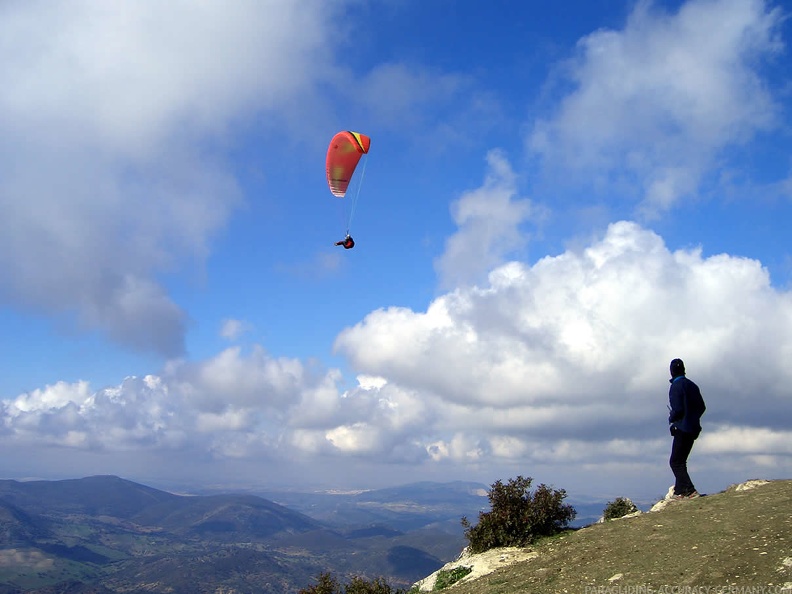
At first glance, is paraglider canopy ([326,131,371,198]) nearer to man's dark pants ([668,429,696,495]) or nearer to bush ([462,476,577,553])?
bush ([462,476,577,553])

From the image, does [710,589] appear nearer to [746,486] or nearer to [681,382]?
[681,382]

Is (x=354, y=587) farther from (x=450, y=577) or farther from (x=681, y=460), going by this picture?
(x=681, y=460)

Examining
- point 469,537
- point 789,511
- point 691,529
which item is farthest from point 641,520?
point 469,537

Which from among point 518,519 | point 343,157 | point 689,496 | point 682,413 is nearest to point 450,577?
point 518,519

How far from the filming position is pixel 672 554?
13133 millimetres

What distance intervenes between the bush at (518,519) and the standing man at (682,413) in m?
4.62

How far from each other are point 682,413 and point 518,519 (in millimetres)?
6960

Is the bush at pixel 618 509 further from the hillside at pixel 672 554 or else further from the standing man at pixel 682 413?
the standing man at pixel 682 413

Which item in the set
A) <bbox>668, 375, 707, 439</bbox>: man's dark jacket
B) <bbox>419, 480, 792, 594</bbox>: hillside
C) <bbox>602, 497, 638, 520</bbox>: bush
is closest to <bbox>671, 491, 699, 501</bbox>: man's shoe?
<bbox>419, 480, 792, 594</bbox>: hillside

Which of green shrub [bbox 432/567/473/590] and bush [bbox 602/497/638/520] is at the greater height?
bush [bbox 602/497/638/520]

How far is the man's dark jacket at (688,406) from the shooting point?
17062 millimetres

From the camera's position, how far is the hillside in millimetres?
11430

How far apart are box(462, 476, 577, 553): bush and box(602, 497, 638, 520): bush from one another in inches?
67.2

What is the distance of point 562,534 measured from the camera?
19047 mm
